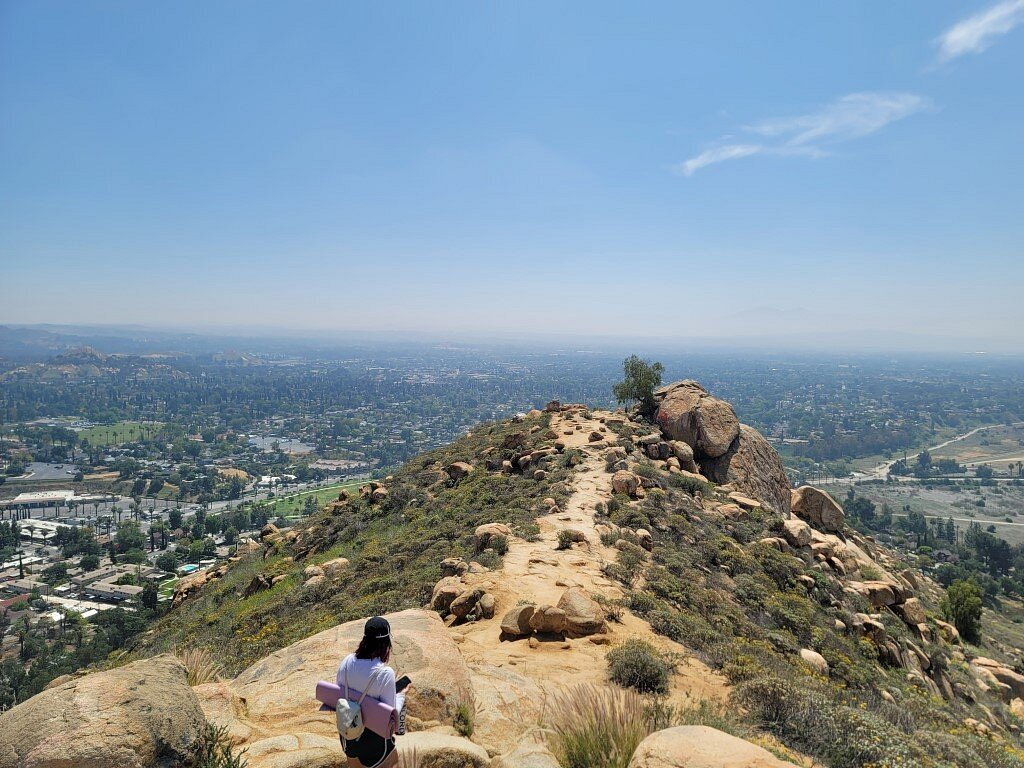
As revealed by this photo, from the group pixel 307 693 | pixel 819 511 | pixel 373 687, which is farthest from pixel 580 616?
pixel 819 511

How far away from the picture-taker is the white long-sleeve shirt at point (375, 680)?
15.1ft

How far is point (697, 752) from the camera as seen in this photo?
4.23 metres

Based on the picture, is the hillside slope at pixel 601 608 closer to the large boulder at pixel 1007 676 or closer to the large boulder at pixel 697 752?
the large boulder at pixel 1007 676

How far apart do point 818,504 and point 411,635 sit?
29958 mm

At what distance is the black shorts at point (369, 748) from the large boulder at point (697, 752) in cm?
235

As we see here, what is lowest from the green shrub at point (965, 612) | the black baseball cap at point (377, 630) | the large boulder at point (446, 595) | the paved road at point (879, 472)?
the paved road at point (879, 472)

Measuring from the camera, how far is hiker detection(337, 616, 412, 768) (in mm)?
4566

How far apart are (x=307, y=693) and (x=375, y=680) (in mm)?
2378

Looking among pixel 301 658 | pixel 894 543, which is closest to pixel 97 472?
pixel 301 658

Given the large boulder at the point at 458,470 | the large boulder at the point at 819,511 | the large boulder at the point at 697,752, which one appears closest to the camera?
the large boulder at the point at 697,752

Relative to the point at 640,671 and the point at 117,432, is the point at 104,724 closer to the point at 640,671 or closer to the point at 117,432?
the point at 640,671

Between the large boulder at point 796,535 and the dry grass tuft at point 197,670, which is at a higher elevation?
the dry grass tuft at point 197,670

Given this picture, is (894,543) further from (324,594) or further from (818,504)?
(324,594)

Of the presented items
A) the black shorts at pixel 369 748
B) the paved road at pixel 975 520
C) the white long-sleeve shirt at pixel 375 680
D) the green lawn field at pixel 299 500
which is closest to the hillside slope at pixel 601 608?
the black shorts at pixel 369 748
